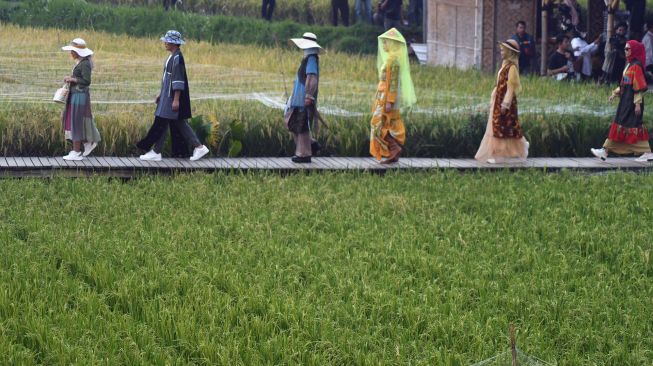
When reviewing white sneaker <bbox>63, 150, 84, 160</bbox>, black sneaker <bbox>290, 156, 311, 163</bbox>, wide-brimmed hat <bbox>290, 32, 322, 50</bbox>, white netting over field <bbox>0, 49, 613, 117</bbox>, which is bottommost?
black sneaker <bbox>290, 156, 311, 163</bbox>

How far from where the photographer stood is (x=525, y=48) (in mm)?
22047

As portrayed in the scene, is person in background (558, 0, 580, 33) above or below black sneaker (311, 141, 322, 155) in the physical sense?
above

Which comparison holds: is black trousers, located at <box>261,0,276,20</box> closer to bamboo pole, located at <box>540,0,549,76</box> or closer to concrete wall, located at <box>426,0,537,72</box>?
concrete wall, located at <box>426,0,537,72</box>

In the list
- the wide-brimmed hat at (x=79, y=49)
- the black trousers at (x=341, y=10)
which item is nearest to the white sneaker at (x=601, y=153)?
the wide-brimmed hat at (x=79, y=49)

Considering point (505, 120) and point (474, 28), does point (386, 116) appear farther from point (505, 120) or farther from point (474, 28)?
point (474, 28)

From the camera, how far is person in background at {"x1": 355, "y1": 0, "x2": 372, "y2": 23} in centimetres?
2883

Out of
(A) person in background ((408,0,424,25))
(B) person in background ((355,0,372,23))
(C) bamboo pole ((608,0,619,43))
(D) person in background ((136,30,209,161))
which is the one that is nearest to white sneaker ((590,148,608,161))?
→ (D) person in background ((136,30,209,161))

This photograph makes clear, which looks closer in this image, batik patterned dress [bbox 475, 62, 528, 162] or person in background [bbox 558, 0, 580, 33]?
batik patterned dress [bbox 475, 62, 528, 162]

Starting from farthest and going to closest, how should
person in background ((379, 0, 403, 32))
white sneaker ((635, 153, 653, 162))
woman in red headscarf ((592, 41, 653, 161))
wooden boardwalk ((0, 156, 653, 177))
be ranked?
person in background ((379, 0, 403, 32)), white sneaker ((635, 153, 653, 162)), woman in red headscarf ((592, 41, 653, 161)), wooden boardwalk ((0, 156, 653, 177))

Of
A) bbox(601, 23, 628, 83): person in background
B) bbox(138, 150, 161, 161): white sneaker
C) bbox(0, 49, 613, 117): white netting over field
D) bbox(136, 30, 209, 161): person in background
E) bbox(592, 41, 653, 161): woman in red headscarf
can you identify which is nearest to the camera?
bbox(136, 30, 209, 161): person in background

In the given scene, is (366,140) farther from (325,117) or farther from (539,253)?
(539,253)

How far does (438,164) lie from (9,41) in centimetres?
1292

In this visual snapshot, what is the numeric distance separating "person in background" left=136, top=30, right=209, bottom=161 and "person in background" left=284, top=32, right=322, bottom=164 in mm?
933

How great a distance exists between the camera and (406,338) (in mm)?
7340
